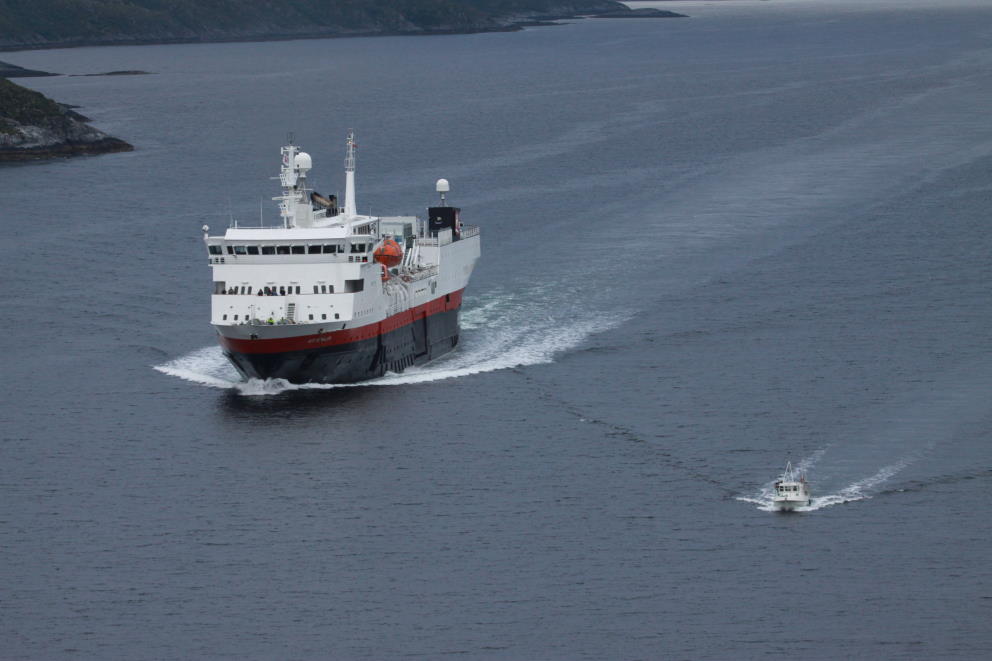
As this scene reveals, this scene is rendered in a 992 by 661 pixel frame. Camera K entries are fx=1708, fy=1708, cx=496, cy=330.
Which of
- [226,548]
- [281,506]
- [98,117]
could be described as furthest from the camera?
[98,117]

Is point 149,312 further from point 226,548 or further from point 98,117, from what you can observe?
point 98,117

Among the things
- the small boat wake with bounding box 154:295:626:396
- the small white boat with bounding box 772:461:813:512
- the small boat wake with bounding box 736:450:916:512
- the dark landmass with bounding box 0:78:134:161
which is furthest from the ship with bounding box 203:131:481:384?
the dark landmass with bounding box 0:78:134:161

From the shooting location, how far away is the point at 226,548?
58.2 metres

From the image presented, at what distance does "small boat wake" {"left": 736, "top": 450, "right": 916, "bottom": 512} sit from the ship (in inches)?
943

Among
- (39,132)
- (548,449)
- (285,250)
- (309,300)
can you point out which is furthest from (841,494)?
(39,132)

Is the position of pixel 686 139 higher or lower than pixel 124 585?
higher

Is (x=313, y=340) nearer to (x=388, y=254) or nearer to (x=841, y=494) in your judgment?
(x=388, y=254)

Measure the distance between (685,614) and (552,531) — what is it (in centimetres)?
817

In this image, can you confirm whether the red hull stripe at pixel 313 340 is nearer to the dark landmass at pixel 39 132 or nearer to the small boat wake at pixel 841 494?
the small boat wake at pixel 841 494

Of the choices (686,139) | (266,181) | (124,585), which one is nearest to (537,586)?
(124,585)

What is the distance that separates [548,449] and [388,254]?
20889mm

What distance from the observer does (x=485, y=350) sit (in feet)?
284

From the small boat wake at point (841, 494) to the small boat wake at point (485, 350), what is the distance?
864 inches

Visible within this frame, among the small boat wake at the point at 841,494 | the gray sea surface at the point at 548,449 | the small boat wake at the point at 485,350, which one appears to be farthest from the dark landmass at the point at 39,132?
the small boat wake at the point at 841,494
